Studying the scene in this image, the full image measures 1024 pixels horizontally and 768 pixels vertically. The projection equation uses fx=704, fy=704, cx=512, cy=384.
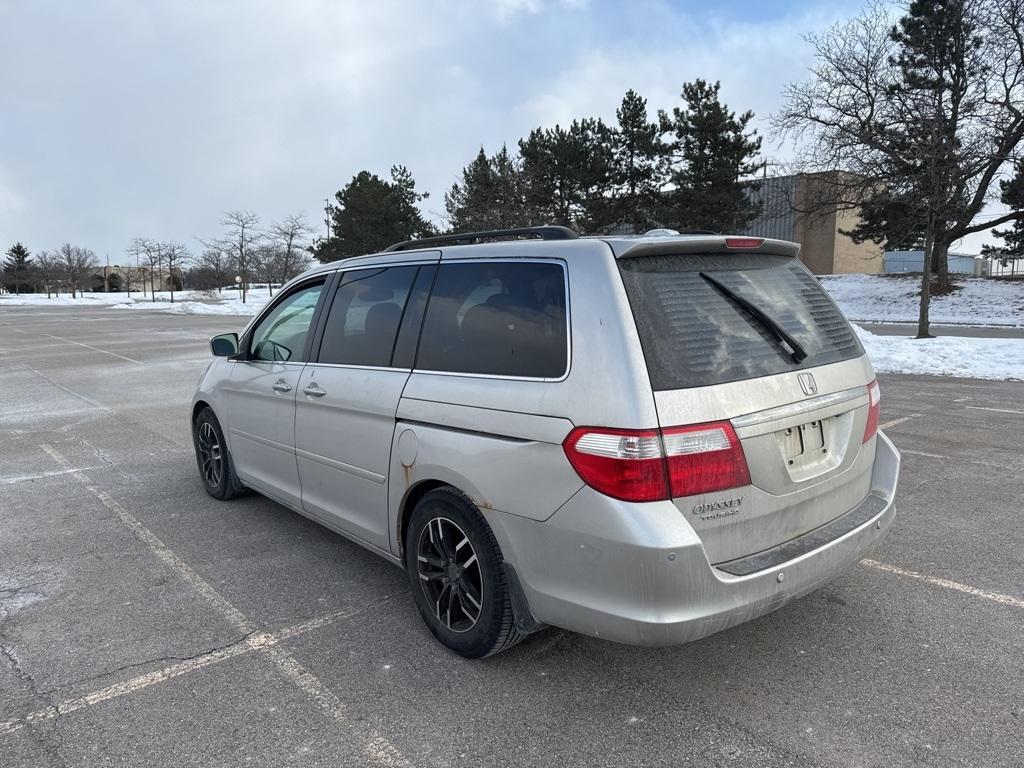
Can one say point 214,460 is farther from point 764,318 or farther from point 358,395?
point 764,318

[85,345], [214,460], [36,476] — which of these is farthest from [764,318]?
[85,345]

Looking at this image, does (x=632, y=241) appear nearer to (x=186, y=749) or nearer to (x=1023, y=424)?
(x=186, y=749)

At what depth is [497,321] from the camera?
2.96m

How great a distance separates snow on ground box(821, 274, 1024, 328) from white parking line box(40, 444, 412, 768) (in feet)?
86.8

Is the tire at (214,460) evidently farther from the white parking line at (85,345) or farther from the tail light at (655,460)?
the white parking line at (85,345)

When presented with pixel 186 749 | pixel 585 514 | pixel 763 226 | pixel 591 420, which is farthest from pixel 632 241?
pixel 763 226

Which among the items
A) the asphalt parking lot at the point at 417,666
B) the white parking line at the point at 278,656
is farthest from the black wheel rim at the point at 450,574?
the white parking line at the point at 278,656

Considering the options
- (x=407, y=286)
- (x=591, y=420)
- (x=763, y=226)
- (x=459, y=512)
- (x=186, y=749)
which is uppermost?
(x=763, y=226)

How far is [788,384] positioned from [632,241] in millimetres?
820

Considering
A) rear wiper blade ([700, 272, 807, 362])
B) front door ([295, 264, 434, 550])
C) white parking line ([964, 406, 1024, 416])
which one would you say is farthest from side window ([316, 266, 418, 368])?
white parking line ([964, 406, 1024, 416])

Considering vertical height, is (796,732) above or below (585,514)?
below

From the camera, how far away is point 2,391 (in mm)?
11328

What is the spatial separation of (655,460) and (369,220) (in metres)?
51.1

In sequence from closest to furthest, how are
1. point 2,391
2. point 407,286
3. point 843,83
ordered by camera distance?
point 407,286 < point 2,391 < point 843,83
